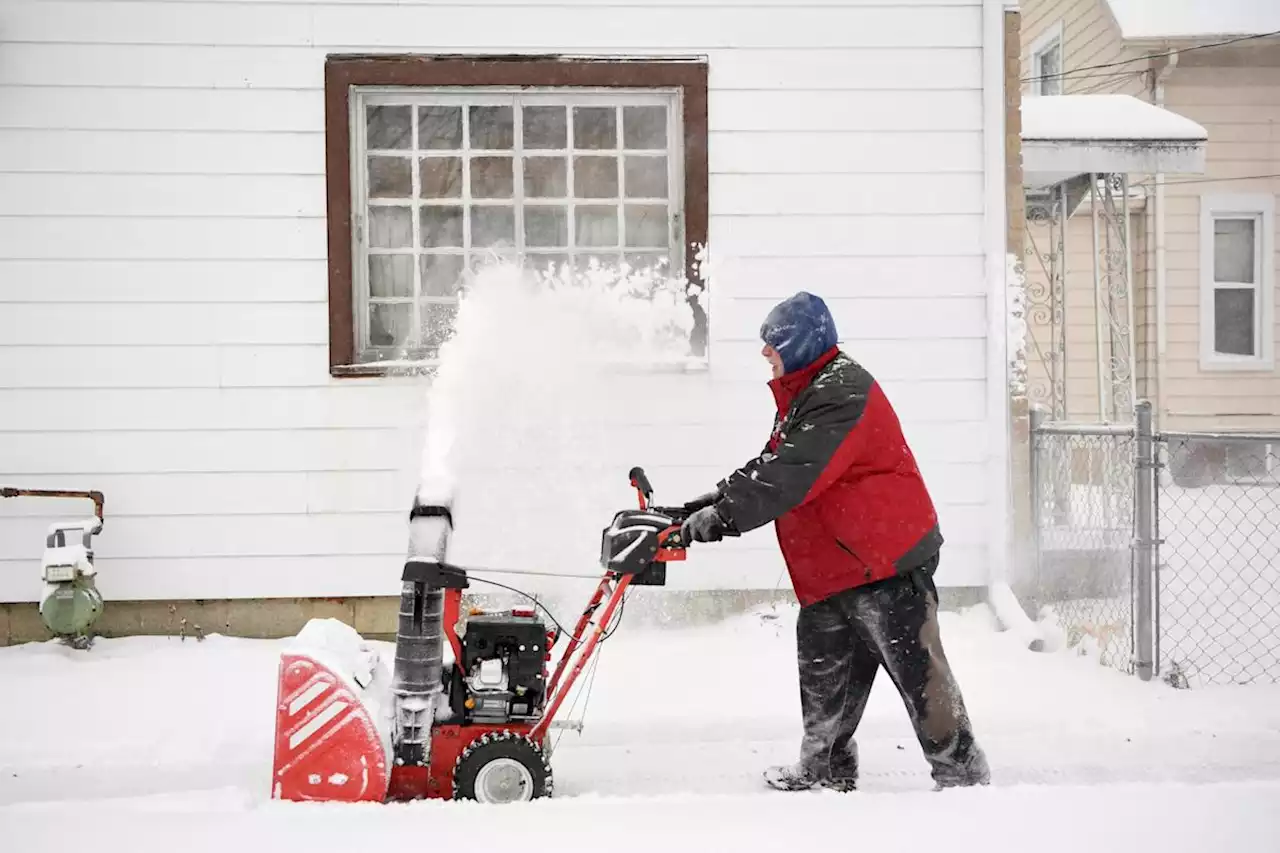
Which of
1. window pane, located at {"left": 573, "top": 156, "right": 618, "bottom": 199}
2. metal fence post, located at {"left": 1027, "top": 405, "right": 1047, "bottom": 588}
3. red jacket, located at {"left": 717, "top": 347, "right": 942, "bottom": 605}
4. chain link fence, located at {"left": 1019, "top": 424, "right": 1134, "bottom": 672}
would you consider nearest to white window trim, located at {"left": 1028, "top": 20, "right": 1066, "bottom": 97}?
chain link fence, located at {"left": 1019, "top": 424, "right": 1134, "bottom": 672}

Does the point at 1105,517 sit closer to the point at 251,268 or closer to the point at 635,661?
the point at 635,661

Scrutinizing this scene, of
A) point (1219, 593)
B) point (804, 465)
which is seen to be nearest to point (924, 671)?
point (804, 465)

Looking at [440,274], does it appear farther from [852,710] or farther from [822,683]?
[852,710]

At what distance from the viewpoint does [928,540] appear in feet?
11.6

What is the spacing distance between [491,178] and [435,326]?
91 cm

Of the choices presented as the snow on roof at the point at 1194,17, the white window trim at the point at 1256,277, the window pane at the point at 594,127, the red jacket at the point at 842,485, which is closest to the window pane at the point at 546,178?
the window pane at the point at 594,127

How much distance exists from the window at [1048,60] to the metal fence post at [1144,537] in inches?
423

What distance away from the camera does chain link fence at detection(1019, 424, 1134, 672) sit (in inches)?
239

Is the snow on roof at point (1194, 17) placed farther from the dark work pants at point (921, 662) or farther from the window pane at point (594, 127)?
the dark work pants at point (921, 662)

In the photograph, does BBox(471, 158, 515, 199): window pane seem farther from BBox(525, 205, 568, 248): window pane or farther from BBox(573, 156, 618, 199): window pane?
BBox(573, 156, 618, 199): window pane

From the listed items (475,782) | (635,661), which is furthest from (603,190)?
(475,782)

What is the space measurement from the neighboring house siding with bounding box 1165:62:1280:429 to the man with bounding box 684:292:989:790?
34.0 feet

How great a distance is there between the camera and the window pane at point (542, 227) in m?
6.16

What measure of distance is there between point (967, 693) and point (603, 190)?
3365 mm
